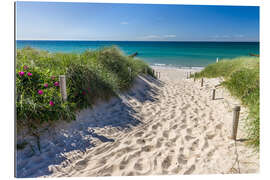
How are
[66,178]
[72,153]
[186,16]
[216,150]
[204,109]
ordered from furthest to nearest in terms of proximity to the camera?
[204,109] < [186,16] < [216,150] < [72,153] < [66,178]

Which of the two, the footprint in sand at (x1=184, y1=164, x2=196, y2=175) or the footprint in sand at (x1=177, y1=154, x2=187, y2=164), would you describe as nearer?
the footprint in sand at (x1=184, y1=164, x2=196, y2=175)

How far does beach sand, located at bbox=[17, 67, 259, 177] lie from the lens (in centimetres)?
223

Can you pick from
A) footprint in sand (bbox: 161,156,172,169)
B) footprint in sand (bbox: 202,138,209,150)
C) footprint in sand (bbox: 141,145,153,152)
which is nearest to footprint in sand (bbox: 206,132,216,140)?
footprint in sand (bbox: 202,138,209,150)

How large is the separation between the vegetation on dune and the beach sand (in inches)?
9.4

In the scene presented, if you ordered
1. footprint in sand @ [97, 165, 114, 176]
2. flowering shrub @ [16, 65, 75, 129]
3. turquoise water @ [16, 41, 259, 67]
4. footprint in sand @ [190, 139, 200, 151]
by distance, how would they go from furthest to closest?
turquoise water @ [16, 41, 259, 67], footprint in sand @ [190, 139, 200, 151], flowering shrub @ [16, 65, 75, 129], footprint in sand @ [97, 165, 114, 176]

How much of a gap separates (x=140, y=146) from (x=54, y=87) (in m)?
1.88

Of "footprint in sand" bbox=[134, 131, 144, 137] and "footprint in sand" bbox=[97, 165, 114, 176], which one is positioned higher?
"footprint in sand" bbox=[134, 131, 144, 137]

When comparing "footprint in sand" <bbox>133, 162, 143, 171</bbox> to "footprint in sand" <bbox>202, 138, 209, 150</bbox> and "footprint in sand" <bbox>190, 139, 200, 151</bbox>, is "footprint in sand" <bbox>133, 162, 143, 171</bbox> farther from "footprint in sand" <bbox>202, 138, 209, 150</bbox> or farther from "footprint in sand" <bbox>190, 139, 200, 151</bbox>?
"footprint in sand" <bbox>202, 138, 209, 150</bbox>

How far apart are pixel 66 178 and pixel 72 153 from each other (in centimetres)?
38

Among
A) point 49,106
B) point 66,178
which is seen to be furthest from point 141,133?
point 49,106

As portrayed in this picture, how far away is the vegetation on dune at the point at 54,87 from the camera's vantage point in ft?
8.50
